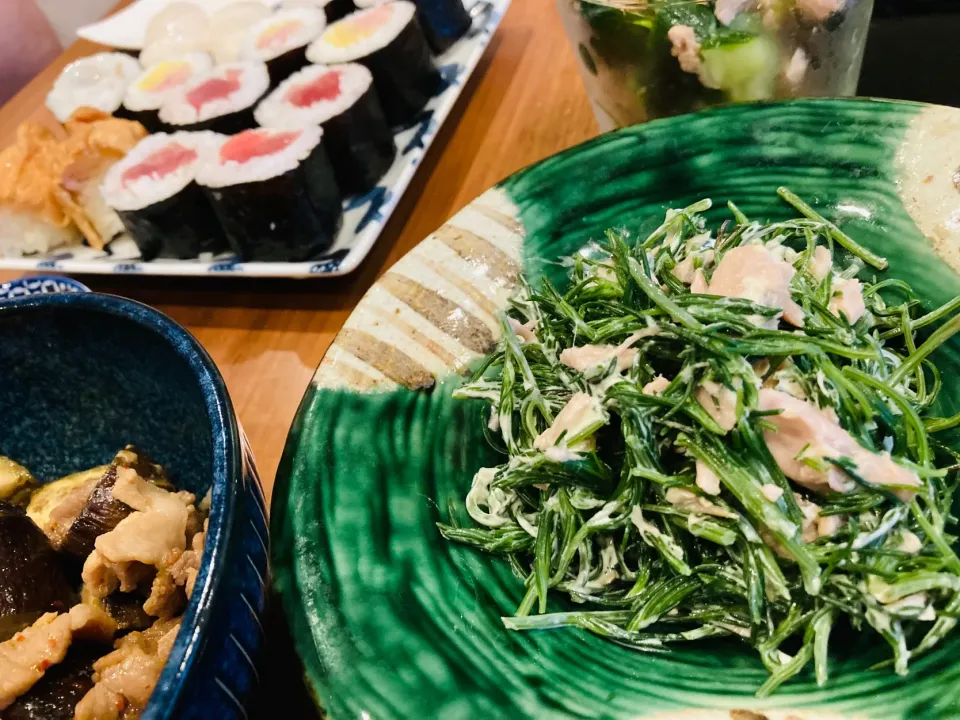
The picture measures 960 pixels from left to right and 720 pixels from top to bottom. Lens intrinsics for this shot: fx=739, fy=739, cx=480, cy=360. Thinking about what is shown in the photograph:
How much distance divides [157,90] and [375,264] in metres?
1.19

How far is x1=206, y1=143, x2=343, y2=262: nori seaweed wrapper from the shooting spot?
1558 mm

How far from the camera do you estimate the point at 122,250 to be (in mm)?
1846

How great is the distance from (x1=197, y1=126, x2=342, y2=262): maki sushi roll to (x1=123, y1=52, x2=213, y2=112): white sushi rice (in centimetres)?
69

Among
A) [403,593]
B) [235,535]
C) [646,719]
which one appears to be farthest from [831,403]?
[235,535]

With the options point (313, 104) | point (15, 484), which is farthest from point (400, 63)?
point (15, 484)

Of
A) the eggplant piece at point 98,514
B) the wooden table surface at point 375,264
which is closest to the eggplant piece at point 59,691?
the eggplant piece at point 98,514

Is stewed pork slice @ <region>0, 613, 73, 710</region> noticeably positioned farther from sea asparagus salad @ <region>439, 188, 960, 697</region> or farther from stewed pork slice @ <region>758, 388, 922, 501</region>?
stewed pork slice @ <region>758, 388, 922, 501</region>

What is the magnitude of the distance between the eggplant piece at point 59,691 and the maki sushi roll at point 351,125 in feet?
3.83

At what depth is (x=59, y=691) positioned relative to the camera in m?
0.79

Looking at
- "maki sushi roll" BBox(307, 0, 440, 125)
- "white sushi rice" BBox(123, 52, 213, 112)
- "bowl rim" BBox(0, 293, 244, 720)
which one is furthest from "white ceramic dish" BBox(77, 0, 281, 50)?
"bowl rim" BBox(0, 293, 244, 720)

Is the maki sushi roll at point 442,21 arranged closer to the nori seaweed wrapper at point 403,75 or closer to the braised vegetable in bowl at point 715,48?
the nori seaweed wrapper at point 403,75

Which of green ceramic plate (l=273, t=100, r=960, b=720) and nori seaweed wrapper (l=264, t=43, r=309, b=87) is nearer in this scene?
green ceramic plate (l=273, t=100, r=960, b=720)

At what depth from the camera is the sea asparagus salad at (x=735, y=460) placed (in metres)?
0.72

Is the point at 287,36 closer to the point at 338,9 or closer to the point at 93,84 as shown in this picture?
the point at 338,9
